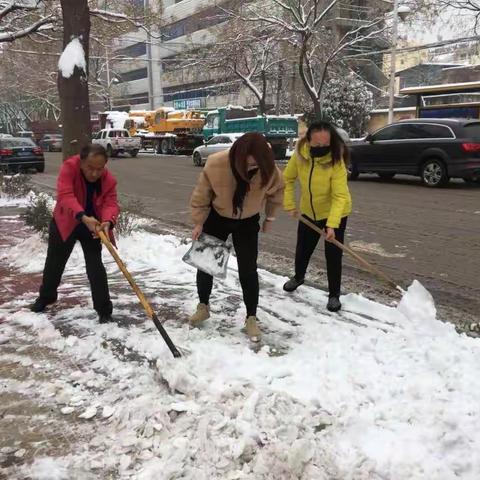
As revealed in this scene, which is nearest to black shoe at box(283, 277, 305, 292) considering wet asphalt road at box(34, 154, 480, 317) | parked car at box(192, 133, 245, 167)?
wet asphalt road at box(34, 154, 480, 317)

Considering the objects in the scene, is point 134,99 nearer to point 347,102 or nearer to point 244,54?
point 244,54

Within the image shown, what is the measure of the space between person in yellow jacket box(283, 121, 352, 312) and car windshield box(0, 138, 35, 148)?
18.2m

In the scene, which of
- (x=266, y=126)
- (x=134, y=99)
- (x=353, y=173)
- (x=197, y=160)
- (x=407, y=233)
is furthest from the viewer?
(x=134, y=99)

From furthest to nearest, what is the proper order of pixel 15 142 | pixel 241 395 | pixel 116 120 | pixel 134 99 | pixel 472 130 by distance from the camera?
1. pixel 134 99
2. pixel 116 120
3. pixel 15 142
4. pixel 472 130
5. pixel 241 395

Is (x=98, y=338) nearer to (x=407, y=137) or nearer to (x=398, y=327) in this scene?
(x=398, y=327)

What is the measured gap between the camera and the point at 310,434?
267 cm

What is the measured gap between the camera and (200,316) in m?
4.12

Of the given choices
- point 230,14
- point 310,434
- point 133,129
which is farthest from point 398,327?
point 133,129

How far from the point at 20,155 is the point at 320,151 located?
18216mm

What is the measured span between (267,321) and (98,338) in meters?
1.31

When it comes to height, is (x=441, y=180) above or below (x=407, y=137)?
below

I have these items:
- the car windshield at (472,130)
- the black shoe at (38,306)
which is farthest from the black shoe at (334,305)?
the car windshield at (472,130)

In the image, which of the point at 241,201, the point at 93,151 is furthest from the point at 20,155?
the point at 241,201

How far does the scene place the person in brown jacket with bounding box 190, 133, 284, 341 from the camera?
11.6ft
